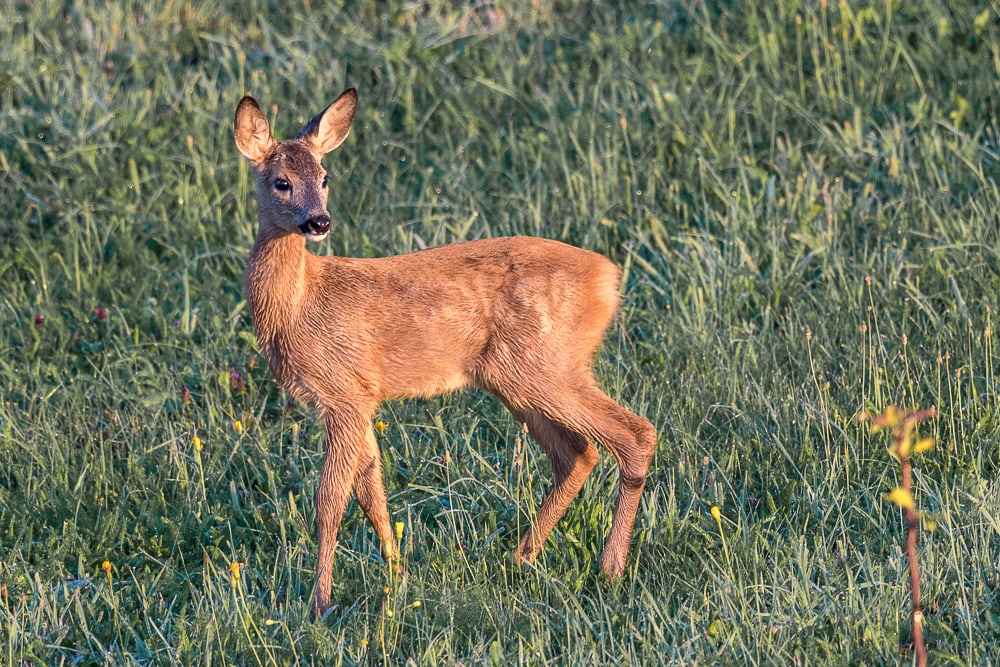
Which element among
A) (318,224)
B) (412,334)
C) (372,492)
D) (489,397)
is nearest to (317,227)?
(318,224)

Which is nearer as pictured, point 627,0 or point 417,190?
point 417,190

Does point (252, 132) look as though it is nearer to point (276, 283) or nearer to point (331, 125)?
point (331, 125)

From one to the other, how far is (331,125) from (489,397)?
55.8 inches

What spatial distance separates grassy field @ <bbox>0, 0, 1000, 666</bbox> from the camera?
440 cm

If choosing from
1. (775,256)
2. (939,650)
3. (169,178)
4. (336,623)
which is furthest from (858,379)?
(169,178)

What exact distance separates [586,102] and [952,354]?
2.91 meters

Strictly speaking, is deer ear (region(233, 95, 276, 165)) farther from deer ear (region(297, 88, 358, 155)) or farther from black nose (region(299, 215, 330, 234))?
black nose (region(299, 215, 330, 234))

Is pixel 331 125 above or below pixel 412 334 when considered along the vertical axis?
A: above

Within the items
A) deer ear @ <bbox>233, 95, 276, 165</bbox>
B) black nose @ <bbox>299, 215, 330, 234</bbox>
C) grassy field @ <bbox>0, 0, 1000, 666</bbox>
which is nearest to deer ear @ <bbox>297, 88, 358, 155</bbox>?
deer ear @ <bbox>233, 95, 276, 165</bbox>

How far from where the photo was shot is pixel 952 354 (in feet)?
18.5

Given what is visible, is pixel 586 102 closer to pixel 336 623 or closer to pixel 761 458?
pixel 761 458

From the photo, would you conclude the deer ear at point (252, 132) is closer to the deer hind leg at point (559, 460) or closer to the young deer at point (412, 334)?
the young deer at point (412, 334)

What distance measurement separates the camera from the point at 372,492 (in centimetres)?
498

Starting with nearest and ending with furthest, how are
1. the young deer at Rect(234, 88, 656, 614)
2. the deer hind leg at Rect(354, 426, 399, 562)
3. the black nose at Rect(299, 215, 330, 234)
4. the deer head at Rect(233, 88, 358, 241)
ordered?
the black nose at Rect(299, 215, 330, 234) → the deer head at Rect(233, 88, 358, 241) → the young deer at Rect(234, 88, 656, 614) → the deer hind leg at Rect(354, 426, 399, 562)
